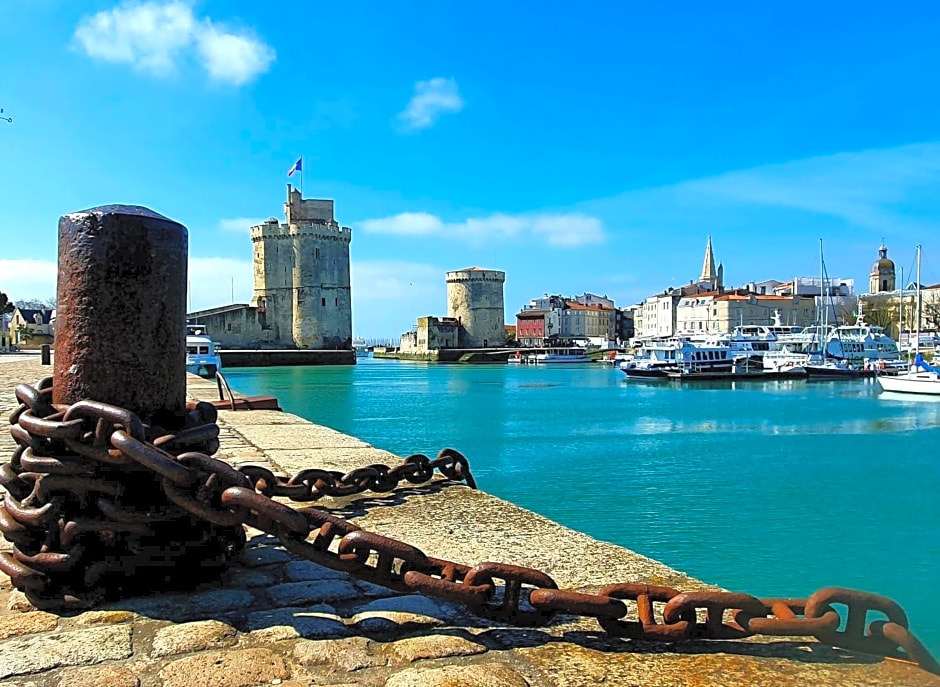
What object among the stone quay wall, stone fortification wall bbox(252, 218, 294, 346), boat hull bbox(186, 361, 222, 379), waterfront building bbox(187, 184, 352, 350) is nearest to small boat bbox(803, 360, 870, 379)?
boat hull bbox(186, 361, 222, 379)

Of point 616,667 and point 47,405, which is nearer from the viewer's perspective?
point 616,667

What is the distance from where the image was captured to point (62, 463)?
2.22m

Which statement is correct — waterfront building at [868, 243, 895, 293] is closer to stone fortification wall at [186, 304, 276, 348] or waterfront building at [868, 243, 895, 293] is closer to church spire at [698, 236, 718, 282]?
church spire at [698, 236, 718, 282]

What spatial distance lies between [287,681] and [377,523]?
166cm

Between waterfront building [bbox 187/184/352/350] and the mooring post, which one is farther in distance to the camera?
waterfront building [bbox 187/184/352/350]

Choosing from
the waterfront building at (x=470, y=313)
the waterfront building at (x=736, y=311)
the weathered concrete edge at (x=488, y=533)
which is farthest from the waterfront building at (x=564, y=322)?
the weathered concrete edge at (x=488, y=533)

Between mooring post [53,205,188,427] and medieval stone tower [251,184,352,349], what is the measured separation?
216ft

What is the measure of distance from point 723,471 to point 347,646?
1425cm

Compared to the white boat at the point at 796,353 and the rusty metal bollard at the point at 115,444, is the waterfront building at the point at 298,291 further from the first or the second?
the rusty metal bollard at the point at 115,444

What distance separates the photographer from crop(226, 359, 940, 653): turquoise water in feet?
28.3

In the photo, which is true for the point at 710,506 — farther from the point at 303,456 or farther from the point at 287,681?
the point at 287,681

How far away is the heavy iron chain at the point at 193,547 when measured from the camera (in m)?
2.08

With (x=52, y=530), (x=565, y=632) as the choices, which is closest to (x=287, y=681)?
(x=565, y=632)

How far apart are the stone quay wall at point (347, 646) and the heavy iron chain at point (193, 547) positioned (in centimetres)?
6
